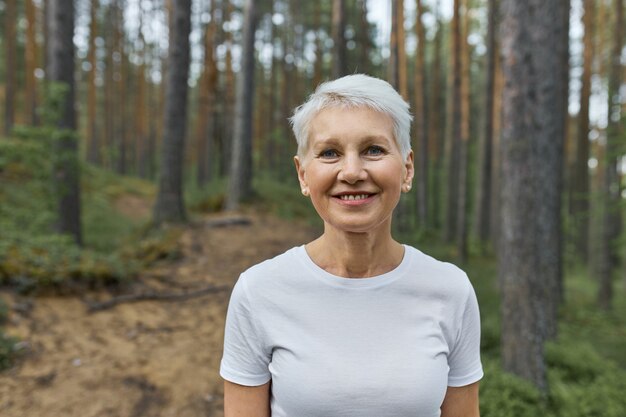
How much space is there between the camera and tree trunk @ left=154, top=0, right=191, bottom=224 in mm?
10047

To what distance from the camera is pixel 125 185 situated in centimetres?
2056

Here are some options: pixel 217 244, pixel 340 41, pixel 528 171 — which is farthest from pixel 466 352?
pixel 340 41

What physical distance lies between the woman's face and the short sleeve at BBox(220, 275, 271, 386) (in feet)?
1.34

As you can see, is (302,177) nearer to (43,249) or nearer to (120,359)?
(120,359)

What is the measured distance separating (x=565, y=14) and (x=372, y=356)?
12641 mm

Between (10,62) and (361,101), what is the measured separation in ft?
77.3

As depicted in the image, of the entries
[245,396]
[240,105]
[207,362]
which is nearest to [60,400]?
[207,362]

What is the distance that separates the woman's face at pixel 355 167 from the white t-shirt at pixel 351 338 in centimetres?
23

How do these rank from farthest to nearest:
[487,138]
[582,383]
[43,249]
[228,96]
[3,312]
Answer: [228,96], [487,138], [43,249], [582,383], [3,312]

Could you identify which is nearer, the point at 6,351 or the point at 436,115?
the point at 6,351

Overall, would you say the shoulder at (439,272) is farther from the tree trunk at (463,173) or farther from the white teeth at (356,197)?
the tree trunk at (463,173)

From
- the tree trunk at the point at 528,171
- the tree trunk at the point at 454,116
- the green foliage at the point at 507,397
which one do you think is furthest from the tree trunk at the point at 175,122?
the tree trunk at the point at 454,116

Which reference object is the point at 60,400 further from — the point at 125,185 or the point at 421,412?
the point at 125,185

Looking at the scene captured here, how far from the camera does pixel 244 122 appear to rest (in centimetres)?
1219
